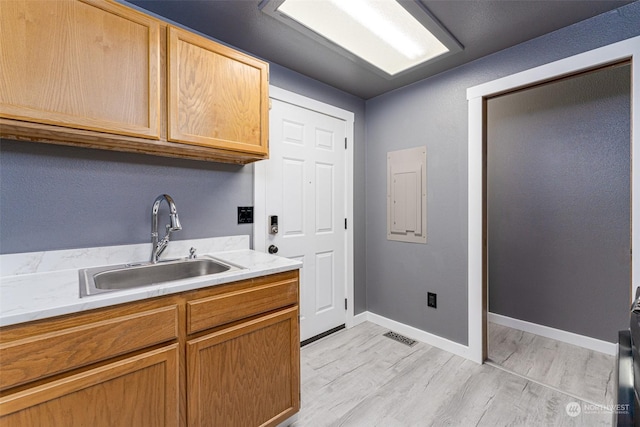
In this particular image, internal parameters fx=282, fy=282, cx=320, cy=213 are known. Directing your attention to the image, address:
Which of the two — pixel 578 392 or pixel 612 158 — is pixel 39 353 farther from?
pixel 612 158

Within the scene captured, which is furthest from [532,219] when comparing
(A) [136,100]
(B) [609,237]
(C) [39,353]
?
(C) [39,353]

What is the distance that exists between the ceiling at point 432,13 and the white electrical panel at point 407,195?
757mm

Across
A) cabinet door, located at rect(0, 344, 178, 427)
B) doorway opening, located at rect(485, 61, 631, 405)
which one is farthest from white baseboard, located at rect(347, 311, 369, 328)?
cabinet door, located at rect(0, 344, 178, 427)

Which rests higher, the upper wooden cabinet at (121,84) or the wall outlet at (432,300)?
the upper wooden cabinet at (121,84)

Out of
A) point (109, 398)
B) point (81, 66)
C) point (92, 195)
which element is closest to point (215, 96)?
point (81, 66)

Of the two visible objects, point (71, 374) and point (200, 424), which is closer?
point (71, 374)

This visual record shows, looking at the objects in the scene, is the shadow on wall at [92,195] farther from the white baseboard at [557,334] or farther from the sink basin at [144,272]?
the white baseboard at [557,334]

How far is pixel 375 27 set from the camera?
1781 mm

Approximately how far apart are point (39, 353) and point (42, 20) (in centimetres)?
124

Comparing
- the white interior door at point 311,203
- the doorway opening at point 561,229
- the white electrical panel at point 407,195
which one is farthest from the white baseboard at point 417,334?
the white electrical panel at point 407,195

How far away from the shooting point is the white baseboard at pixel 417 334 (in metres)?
2.25

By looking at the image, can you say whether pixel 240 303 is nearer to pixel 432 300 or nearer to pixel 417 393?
pixel 417 393

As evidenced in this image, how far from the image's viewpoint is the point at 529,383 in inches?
73.9

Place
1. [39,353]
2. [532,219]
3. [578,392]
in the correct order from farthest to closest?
[532,219] < [578,392] < [39,353]
